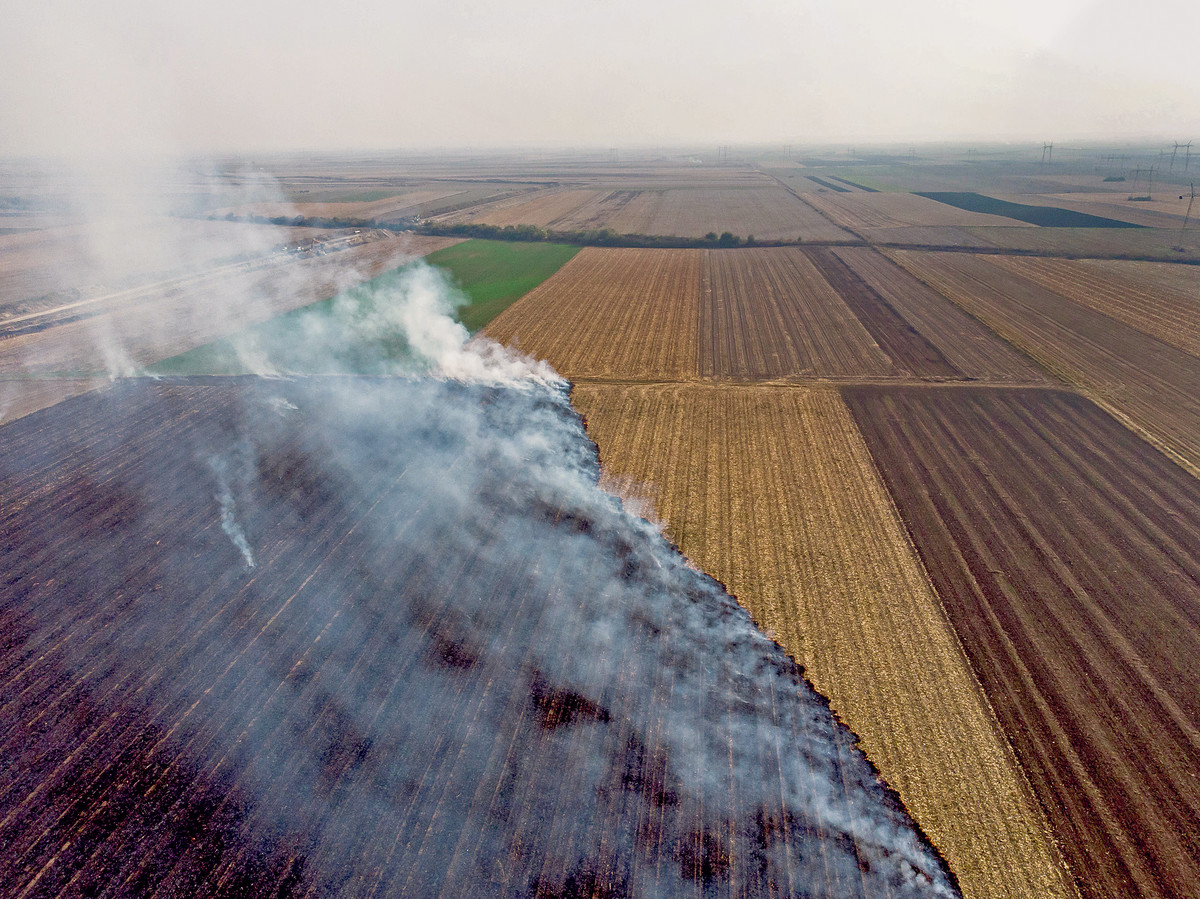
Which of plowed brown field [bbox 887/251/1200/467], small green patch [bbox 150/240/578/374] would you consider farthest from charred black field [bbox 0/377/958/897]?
plowed brown field [bbox 887/251/1200/467]

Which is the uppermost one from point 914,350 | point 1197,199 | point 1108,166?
point 1108,166

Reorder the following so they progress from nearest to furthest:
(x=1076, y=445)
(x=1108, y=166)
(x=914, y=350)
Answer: (x=1076, y=445) → (x=914, y=350) → (x=1108, y=166)

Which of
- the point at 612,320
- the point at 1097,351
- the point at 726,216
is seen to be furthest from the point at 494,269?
the point at 1097,351

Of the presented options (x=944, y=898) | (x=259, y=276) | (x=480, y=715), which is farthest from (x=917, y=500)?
(x=259, y=276)

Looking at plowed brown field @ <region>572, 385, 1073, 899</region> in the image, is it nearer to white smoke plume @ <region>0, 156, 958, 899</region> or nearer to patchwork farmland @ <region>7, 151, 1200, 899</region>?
patchwork farmland @ <region>7, 151, 1200, 899</region>

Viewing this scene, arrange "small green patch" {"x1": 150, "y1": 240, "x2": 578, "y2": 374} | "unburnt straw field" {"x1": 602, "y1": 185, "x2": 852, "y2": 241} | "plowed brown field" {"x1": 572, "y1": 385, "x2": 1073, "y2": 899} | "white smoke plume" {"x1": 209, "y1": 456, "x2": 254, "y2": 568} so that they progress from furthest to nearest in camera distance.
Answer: "unburnt straw field" {"x1": 602, "y1": 185, "x2": 852, "y2": 241}, "small green patch" {"x1": 150, "y1": 240, "x2": 578, "y2": 374}, "white smoke plume" {"x1": 209, "y1": 456, "x2": 254, "y2": 568}, "plowed brown field" {"x1": 572, "y1": 385, "x2": 1073, "y2": 899}

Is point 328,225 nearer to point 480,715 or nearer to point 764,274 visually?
point 764,274

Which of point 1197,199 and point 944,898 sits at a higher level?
point 1197,199
